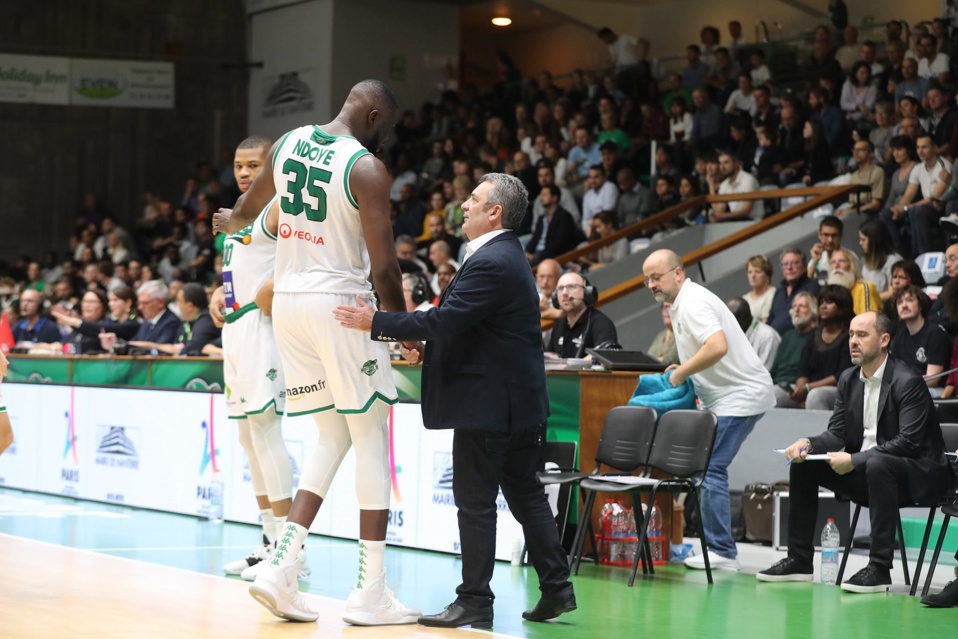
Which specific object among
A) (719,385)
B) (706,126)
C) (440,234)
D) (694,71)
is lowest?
(719,385)

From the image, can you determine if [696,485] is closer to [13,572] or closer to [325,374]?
[325,374]

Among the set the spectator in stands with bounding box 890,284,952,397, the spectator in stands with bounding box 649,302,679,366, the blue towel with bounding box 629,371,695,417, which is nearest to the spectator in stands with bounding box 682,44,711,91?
the spectator in stands with bounding box 649,302,679,366

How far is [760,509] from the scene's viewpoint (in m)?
8.76

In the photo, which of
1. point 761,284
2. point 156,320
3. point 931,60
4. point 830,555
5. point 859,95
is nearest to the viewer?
point 830,555

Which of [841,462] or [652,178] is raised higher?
[652,178]

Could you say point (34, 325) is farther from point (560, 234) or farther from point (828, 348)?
point (828, 348)

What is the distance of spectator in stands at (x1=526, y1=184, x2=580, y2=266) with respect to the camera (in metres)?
14.5

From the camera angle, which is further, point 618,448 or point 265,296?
point 618,448

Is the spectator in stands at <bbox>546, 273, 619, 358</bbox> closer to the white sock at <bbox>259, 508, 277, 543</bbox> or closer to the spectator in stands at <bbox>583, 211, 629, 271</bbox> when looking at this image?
the white sock at <bbox>259, 508, 277, 543</bbox>

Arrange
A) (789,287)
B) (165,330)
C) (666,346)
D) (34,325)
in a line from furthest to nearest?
(34,325), (165,330), (789,287), (666,346)

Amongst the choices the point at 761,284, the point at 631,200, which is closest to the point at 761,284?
the point at 761,284

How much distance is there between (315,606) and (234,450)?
3.93 metres

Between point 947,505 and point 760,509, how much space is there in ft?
7.60

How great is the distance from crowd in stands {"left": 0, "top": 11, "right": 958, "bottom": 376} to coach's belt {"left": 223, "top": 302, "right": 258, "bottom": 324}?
333 cm
